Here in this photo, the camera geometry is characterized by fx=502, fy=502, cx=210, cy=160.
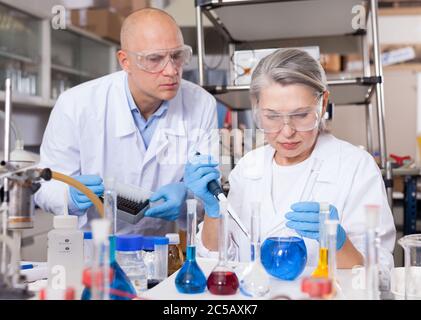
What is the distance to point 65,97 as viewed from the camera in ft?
5.12

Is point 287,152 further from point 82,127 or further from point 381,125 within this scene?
point 82,127

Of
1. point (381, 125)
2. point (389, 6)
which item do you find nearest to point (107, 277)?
point (381, 125)

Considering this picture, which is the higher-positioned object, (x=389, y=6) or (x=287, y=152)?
(x=389, y=6)

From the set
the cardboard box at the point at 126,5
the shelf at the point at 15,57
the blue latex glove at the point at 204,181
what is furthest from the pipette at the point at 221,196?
the shelf at the point at 15,57

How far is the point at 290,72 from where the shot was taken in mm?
1319

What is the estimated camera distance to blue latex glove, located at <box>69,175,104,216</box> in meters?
1.33

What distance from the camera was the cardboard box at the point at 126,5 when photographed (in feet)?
6.16

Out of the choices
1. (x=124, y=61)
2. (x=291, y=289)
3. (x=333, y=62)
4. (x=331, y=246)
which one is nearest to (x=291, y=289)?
(x=291, y=289)

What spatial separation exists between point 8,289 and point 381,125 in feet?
4.34

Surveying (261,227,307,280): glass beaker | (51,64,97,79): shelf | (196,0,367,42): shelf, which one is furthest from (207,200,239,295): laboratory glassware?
(51,64,97,79): shelf

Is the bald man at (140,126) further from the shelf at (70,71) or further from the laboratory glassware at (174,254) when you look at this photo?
the shelf at (70,71)

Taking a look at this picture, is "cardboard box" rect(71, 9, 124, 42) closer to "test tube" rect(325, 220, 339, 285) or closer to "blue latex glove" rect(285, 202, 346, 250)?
"blue latex glove" rect(285, 202, 346, 250)

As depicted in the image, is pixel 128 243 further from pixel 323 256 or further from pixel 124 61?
pixel 124 61

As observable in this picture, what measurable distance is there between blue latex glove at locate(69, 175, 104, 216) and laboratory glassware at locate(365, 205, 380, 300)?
0.71 metres
